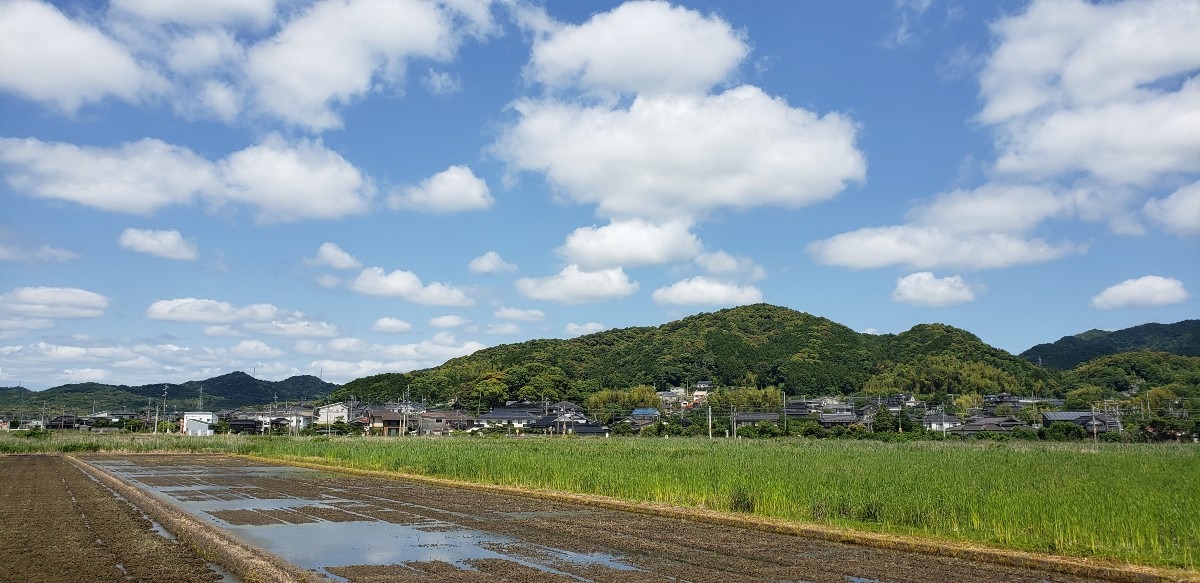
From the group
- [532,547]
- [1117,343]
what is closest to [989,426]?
[532,547]

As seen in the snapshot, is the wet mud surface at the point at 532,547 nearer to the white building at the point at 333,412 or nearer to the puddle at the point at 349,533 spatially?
the puddle at the point at 349,533

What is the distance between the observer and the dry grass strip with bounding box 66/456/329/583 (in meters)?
7.60

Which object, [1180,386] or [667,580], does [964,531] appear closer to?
[667,580]

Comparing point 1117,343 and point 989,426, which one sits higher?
point 1117,343

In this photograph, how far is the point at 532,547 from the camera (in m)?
9.67

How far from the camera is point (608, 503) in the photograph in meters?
14.6

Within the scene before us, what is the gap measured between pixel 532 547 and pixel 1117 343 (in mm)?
164472

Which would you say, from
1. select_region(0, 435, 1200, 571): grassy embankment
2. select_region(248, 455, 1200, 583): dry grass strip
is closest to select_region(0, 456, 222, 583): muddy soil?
select_region(248, 455, 1200, 583): dry grass strip

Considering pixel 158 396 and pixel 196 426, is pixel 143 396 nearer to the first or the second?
pixel 158 396

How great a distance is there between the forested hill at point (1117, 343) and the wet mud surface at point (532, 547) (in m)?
137

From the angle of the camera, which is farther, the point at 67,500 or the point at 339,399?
the point at 339,399

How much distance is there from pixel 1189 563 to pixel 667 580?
19.1 ft

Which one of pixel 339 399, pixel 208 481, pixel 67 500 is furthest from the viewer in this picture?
pixel 339 399

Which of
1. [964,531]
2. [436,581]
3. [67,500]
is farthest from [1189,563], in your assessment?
[67,500]
